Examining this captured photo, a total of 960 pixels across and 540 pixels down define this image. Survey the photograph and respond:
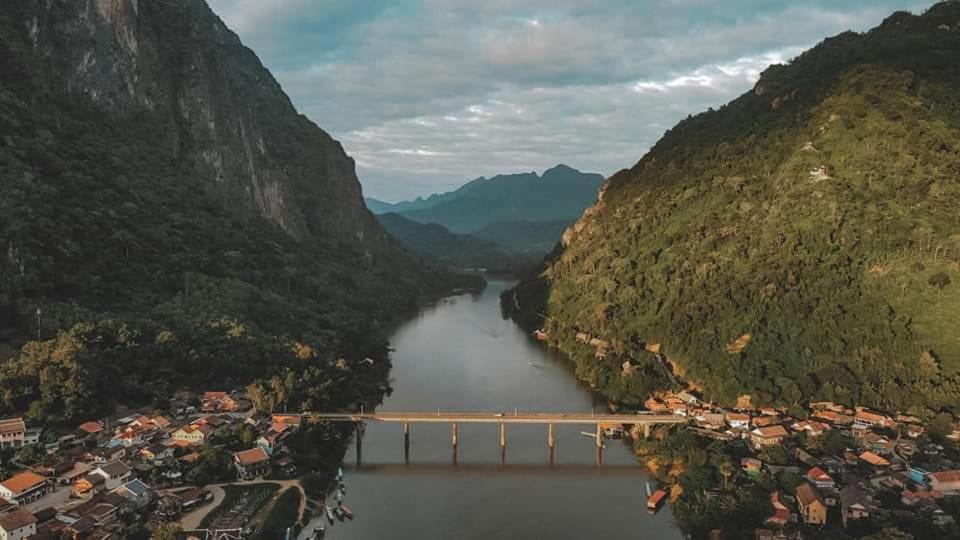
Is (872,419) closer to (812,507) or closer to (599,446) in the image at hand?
(812,507)

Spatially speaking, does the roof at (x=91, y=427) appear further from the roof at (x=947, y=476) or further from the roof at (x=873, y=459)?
the roof at (x=947, y=476)

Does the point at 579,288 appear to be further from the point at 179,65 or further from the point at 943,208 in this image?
the point at 179,65

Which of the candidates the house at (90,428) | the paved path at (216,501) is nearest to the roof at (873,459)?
the paved path at (216,501)

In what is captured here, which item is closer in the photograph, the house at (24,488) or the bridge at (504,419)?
the house at (24,488)

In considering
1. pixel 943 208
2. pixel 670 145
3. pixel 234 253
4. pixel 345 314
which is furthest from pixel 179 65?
pixel 943 208

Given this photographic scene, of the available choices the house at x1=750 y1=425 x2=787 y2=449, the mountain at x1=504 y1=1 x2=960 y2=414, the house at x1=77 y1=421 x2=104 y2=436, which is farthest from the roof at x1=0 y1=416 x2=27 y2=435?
the house at x1=750 y1=425 x2=787 y2=449

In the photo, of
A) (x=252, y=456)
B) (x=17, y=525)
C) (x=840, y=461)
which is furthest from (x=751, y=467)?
(x=17, y=525)
